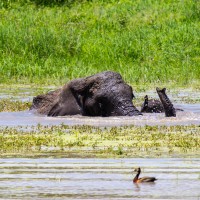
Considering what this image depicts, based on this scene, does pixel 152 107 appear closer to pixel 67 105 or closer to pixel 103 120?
pixel 67 105

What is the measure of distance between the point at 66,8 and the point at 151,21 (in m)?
4.00

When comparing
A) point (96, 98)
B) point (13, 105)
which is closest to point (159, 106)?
point (96, 98)

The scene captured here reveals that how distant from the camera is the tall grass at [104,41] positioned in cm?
2531

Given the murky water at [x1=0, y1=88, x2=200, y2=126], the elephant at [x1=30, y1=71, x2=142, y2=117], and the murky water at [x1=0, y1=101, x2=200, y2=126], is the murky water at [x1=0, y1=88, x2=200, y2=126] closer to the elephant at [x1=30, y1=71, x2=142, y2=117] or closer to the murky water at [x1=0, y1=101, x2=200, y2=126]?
the murky water at [x1=0, y1=101, x2=200, y2=126]

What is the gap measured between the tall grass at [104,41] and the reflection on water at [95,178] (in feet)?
40.4

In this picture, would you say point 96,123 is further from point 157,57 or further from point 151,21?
point 151,21

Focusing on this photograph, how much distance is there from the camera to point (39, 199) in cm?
913

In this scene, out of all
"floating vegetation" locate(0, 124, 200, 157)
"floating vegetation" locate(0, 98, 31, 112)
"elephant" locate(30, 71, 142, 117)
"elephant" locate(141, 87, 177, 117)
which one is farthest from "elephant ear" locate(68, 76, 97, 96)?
"floating vegetation" locate(0, 124, 200, 157)

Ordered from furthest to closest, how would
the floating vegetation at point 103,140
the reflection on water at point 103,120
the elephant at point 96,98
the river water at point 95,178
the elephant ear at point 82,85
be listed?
1. the elephant ear at point 82,85
2. the elephant at point 96,98
3. the reflection on water at point 103,120
4. the floating vegetation at point 103,140
5. the river water at point 95,178

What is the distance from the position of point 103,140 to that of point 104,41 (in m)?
14.5

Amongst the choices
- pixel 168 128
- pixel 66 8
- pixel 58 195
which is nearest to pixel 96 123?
pixel 168 128

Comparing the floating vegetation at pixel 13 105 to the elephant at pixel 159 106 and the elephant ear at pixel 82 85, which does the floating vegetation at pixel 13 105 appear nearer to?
the elephant ear at pixel 82 85

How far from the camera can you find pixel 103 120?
55.7 feet

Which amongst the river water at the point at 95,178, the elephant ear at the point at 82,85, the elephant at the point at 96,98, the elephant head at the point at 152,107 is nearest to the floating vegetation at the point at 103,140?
the river water at the point at 95,178
